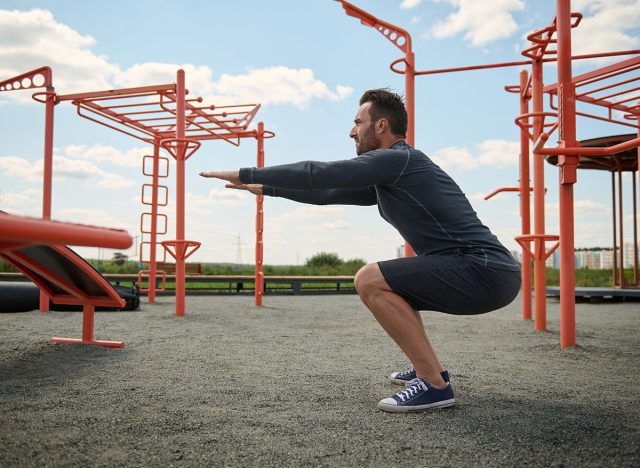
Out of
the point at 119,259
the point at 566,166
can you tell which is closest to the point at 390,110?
the point at 566,166

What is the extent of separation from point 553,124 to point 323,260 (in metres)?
13.1

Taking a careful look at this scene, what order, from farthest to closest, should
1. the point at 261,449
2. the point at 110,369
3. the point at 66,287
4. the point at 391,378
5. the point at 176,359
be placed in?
1. the point at 66,287
2. the point at 176,359
3. the point at 110,369
4. the point at 391,378
5. the point at 261,449

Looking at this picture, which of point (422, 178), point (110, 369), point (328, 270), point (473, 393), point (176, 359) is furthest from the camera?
point (328, 270)

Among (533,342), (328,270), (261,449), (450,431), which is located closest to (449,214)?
(450,431)

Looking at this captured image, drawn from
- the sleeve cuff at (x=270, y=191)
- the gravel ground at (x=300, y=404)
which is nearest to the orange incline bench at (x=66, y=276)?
the gravel ground at (x=300, y=404)

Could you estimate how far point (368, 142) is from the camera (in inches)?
102

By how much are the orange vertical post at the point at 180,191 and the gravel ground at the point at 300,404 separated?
Result: 188 cm

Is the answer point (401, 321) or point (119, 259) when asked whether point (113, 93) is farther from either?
point (119, 259)

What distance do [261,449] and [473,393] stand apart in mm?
1294

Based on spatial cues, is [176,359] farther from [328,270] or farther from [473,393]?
[328,270]

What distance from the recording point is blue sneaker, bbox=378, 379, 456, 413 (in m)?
2.29

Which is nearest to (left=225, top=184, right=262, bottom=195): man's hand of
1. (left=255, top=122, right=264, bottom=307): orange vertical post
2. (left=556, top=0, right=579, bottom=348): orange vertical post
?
(left=556, top=0, right=579, bottom=348): orange vertical post

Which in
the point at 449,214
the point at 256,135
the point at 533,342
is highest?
the point at 256,135

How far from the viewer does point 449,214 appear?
7.86 ft
